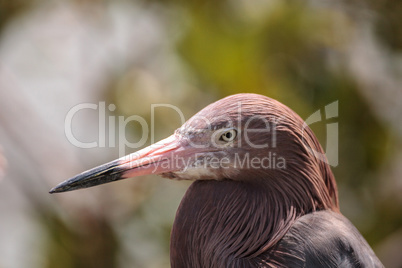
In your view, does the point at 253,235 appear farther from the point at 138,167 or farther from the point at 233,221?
the point at 138,167

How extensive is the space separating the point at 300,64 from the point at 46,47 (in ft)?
6.95

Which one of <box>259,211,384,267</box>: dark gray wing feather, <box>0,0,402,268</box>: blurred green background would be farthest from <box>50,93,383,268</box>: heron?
<box>0,0,402,268</box>: blurred green background

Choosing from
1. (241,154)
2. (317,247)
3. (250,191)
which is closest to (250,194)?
(250,191)

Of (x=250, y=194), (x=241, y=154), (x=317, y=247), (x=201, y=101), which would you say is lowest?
(x=317, y=247)

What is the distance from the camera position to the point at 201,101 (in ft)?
14.9

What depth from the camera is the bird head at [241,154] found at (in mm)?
2150

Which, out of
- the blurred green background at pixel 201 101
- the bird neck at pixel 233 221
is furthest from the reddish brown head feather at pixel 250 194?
the blurred green background at pixel 201 101

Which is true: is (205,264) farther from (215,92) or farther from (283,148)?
(215,92)

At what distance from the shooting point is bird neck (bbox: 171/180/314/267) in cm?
211

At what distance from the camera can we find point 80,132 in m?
5.09

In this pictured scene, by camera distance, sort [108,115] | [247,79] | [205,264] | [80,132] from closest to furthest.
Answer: [205,264], [247,79], [108,115], [80,132]

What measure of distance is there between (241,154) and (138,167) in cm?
36

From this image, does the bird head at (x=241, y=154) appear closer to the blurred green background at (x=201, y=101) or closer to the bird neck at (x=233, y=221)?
the bird neck at (x=233, y=221)

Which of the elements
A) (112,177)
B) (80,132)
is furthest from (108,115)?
(112,177)
